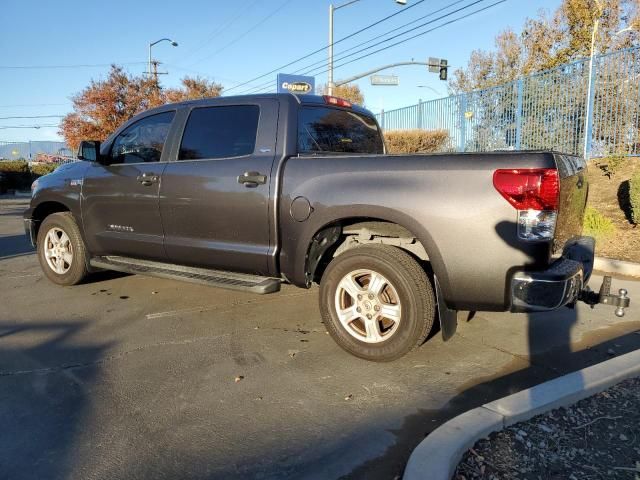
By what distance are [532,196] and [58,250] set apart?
5196 millimetres

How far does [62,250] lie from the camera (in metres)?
5.77

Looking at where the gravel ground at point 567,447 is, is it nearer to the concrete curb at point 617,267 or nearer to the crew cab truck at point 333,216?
the crew cab truck at point 333,216

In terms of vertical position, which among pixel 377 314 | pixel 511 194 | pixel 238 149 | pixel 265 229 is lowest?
pixel 377 314

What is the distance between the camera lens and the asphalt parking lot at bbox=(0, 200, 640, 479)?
2494mm

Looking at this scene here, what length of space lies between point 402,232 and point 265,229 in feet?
3.63

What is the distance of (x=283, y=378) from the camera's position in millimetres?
3414

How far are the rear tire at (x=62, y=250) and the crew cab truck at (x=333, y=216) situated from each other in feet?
0.11

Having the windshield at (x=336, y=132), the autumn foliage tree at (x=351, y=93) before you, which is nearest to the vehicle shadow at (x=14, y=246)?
the windshield at (x=336, y=132)

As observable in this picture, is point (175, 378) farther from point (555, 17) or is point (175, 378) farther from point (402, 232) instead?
point (555, 17)

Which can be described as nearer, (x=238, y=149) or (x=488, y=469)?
(x=488, y=469)

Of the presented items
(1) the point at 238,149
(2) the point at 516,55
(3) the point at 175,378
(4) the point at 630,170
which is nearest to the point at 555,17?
(2) the point at 516,55

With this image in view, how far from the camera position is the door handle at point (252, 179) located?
3977 millimetres

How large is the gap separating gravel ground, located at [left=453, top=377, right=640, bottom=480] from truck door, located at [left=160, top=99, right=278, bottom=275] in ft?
7.45

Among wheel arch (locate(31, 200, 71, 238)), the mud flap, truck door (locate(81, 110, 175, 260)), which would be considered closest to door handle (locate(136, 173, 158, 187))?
truck door (locate(81, 110, 175, 260))
